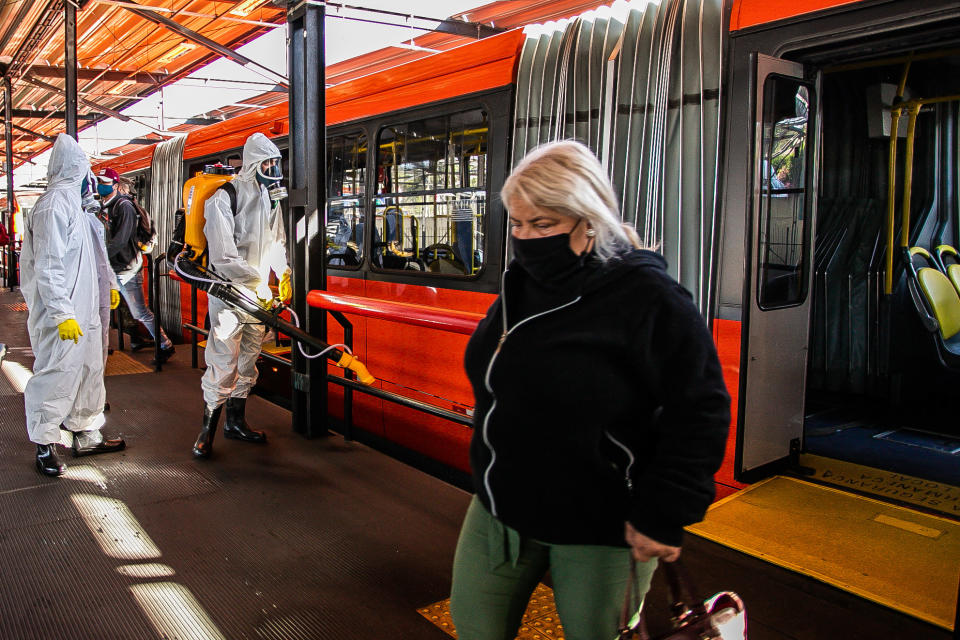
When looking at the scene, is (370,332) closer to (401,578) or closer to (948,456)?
(401,578)

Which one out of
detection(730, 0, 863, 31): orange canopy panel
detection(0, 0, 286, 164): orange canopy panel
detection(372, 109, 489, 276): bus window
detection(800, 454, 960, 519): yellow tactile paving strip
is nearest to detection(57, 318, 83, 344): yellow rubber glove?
detection(372, 109, 489, 276): bus window

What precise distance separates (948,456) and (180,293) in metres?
7.83

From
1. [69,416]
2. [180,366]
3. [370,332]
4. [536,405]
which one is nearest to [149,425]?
[69,416]

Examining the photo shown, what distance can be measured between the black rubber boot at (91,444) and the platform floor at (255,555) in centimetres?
7

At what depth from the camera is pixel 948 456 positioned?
4.24 meters

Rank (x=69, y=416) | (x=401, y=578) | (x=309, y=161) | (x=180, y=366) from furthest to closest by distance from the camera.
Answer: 1. (x=180, y=366)
2. (x=309, y=161)
3. (x=69, y=416)
4. (x=401, y=578)

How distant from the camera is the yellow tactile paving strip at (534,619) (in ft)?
7.61

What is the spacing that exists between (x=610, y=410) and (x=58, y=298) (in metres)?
3.31

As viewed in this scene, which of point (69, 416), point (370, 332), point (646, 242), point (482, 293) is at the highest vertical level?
point (646, 242)

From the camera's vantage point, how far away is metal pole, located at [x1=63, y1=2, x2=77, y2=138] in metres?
7.86

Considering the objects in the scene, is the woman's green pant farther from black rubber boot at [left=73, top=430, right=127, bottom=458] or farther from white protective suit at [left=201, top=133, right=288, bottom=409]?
black rubber boot at [left=73, top=430, right=127, bottom=458]

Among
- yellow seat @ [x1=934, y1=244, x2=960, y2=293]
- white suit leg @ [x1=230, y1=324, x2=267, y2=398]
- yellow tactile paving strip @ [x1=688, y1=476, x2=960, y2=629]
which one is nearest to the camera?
yellow tactile paving strip @ [x1=688, y1=476, x2=960, y2=629]

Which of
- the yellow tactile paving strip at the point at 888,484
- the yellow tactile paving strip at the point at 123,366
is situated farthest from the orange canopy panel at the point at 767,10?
the yellow tactile paving strip at the point at 123,366

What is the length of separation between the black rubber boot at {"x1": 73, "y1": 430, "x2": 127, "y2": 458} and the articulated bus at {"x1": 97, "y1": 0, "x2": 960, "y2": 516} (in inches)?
64.1
